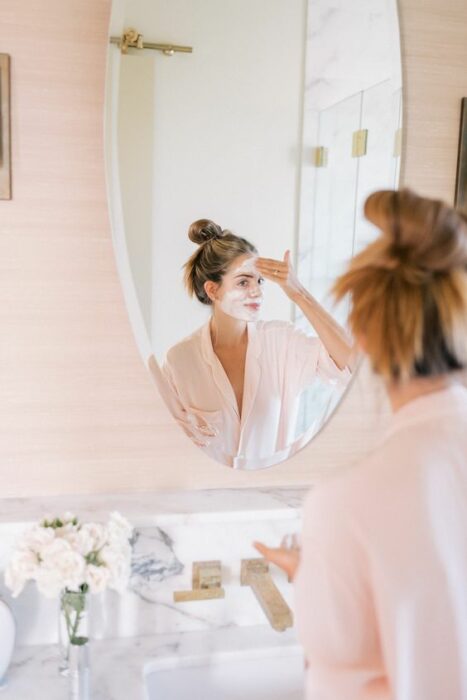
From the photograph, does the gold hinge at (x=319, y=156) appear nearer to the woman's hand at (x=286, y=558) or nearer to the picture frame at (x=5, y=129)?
the picture frame at (x=5, y=129)

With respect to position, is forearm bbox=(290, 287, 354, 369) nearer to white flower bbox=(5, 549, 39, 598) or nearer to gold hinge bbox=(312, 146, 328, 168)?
gold hinge bbox=(312, 146, 328, 168)

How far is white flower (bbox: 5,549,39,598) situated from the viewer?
102cm

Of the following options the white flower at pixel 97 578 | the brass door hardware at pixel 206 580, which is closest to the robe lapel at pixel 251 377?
the brass door hardware at pixel 206 580

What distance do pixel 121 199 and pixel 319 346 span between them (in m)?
0.44

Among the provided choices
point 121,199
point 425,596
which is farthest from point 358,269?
point 121,199

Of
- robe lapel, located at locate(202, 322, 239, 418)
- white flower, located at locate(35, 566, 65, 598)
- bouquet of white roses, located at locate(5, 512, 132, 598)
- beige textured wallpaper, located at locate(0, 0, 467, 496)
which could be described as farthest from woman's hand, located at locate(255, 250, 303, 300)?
white flower, located at locate(35, 566, 65, 598)

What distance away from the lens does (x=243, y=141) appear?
1204mm

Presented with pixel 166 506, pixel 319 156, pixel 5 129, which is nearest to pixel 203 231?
pixel 319 156

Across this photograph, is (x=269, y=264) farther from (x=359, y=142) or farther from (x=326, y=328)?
(x=359, y=142)

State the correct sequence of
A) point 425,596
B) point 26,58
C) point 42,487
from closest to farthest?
1. point 425,596
2. point 26,58
3. point 42,487

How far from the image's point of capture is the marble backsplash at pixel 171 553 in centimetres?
122

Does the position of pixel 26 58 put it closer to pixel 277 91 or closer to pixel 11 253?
pixel 11 253

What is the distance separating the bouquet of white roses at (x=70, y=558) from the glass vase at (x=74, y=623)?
0.01m

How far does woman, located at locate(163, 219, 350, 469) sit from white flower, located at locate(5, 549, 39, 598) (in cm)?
37
